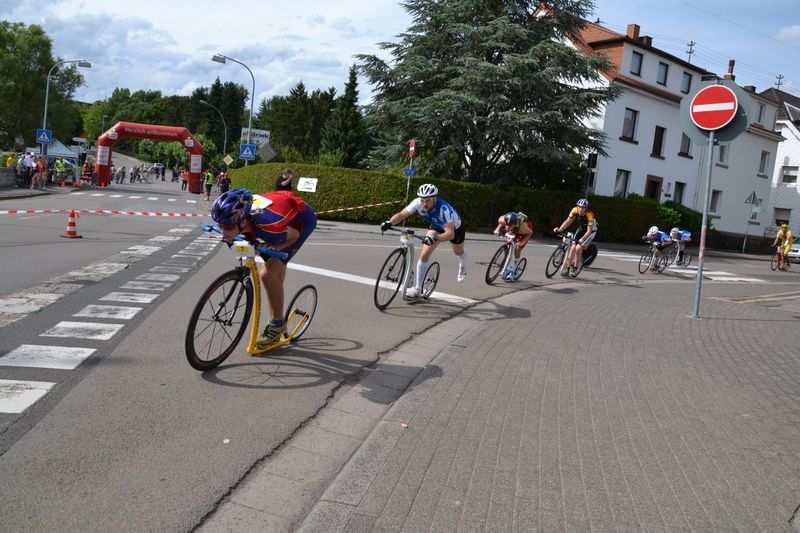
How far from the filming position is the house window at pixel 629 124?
37.1 meters

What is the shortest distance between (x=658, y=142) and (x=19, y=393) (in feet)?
133

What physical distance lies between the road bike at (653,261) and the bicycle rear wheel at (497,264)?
7451mm

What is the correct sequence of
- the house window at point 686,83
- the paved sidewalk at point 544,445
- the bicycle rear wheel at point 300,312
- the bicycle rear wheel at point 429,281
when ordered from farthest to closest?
the house window at point 686,83 < the bicycle rear wheel at point 429,281 < the bicycle rear wheel at point 300,312 < the paved sidewalk at point 544,445

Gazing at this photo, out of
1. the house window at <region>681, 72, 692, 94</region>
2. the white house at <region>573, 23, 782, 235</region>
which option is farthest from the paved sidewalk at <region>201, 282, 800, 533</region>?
the house window at <region>681, 72, 692, 94</region>

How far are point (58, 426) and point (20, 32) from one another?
3256 inches

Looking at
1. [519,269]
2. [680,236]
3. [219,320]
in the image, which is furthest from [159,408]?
[680,236]

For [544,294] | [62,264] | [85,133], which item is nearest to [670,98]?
[544,294]

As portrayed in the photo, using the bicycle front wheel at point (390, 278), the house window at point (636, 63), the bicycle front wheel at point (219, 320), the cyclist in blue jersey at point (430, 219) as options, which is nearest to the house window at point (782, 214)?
the house window at point (636, 63)

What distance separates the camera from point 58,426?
3812 mm

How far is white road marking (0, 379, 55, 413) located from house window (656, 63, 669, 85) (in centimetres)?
4037

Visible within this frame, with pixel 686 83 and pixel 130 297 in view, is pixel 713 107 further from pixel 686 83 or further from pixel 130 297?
pixel 686 83

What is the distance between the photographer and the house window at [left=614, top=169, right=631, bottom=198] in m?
37.8

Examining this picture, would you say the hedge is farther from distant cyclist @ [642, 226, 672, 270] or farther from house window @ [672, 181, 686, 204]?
distant cyclist @ [642, 226, 672, 270]

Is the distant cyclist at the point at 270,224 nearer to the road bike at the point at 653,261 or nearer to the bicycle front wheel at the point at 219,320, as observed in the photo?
the bicycle front wheel at the point at 219,320
